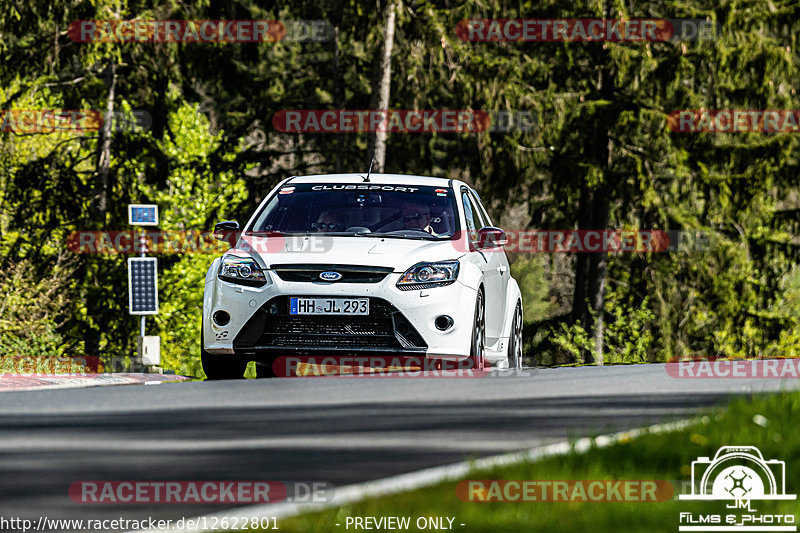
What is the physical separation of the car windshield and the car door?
1.02 feet

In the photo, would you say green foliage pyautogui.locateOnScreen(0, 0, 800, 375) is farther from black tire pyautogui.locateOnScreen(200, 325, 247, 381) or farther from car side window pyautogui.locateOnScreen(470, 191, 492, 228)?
black tire pyautogui.locateOnScreen(200, 325, 247, 381)

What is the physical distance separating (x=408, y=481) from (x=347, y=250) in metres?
5.39

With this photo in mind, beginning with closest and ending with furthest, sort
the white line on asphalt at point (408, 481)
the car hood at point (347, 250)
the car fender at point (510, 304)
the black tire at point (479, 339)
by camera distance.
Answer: the white line on asphalt at point (408, 481) < the car hood at point (347, 250) < the black tire at point (479, 339) < the car fender at point (510, 304)

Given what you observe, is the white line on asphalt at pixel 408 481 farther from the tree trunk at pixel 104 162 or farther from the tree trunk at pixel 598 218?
the tree trunk at pixel 104 162

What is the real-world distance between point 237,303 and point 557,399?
284 centimetres

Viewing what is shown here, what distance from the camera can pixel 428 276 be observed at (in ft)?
36.1

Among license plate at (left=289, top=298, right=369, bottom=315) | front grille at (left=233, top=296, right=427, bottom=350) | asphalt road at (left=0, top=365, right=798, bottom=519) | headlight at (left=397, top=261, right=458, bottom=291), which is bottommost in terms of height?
asphalt road at (left=0, top=365, right=798, bottom=519)

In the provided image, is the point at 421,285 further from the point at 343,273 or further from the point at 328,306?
the point at 328,306

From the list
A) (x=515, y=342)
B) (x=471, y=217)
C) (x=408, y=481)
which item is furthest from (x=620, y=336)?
(x=408, y=481)

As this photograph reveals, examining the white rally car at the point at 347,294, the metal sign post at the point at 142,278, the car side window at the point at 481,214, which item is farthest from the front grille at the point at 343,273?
the metal sign post at the point at 142,278

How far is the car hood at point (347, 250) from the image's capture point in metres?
11.0

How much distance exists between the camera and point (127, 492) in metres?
5.73

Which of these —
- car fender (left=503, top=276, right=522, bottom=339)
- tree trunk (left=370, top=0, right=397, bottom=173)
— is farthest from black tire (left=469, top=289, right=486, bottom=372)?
tree trunk (left=370, top=0, right=397, bottom=173)

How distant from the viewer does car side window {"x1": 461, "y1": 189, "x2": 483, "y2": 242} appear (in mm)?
12163
